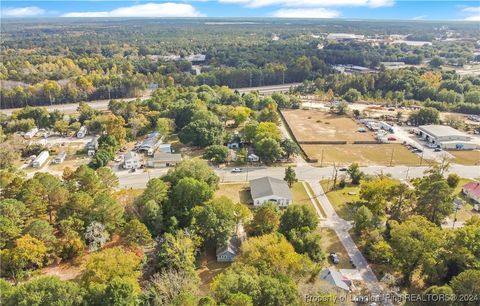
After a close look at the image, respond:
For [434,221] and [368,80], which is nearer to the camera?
[434,221]

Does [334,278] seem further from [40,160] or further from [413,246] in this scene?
[40,160]

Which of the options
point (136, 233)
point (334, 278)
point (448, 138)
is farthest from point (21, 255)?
point (448, 138)

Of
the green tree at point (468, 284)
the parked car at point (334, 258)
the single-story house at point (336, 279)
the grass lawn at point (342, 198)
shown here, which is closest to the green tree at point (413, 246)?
the green tree at point (468, 284)

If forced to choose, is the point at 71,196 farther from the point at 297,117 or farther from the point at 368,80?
the point at 368,80

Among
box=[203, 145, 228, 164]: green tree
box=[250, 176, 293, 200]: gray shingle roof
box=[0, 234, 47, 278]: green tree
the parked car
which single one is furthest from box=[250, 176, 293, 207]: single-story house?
box=[0, 234, 47, 278]: green tree

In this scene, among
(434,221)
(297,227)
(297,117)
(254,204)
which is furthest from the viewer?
(297,117)

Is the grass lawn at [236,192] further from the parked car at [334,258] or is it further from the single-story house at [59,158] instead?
the single-story house at [59,158]

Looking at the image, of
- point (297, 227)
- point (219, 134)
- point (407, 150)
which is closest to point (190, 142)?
point (219, 134)

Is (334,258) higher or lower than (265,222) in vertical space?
lower
